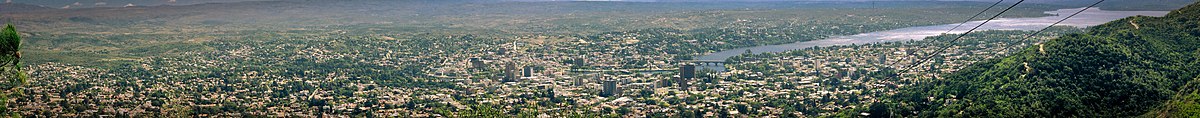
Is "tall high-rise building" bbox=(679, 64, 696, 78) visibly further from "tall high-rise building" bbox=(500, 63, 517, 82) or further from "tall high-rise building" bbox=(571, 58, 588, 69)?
"tall high-rise building" bbox=(500, 63, 517, 82)

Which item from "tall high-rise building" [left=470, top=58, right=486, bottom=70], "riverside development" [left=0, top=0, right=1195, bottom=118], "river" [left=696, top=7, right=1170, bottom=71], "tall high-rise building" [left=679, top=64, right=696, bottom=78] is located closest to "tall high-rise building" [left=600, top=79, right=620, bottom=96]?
"riverside development" [left=0, top=0, right=1195, bottom=118]

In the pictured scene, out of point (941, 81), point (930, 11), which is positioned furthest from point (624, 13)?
point (941, 81)

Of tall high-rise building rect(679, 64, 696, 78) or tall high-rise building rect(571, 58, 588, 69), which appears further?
tall high-rise building rect(571, 58, 588, 69)

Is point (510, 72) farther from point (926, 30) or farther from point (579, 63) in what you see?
point (926, 30)

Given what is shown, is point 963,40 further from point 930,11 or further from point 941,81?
point 930,11

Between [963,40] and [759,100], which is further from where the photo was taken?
[963,40]

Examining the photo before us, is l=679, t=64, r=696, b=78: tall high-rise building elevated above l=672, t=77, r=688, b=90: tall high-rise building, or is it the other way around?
l=672, t=77, r=688, b=90: tall high-rise building
